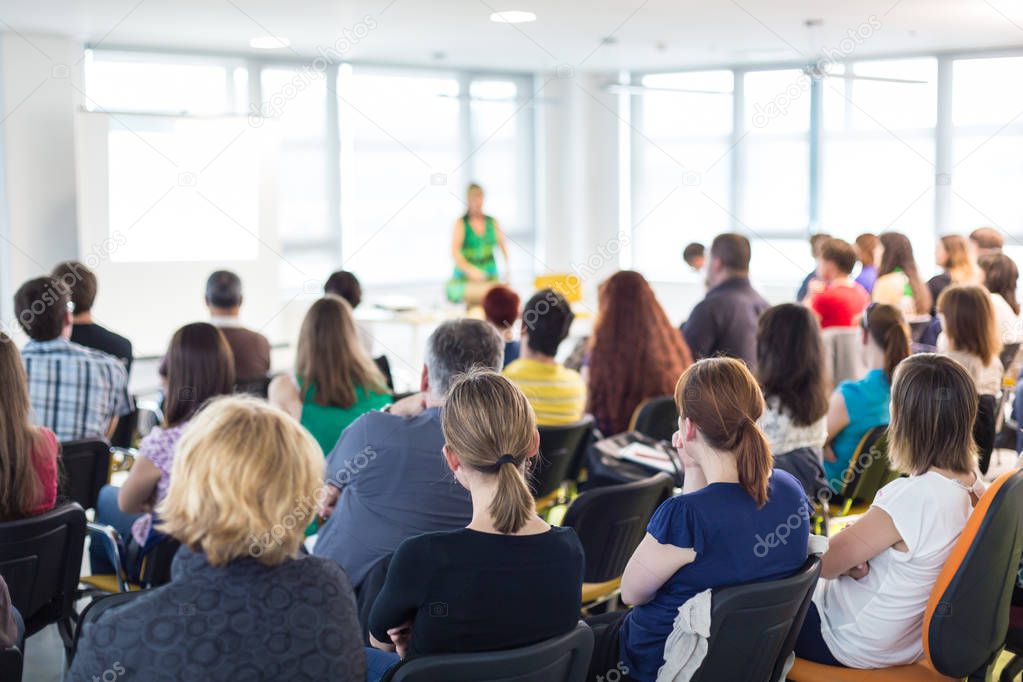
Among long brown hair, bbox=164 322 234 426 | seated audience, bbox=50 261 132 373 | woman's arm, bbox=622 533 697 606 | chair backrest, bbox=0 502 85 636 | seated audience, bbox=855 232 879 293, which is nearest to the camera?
woman's arm, bbox=622 533 697 606

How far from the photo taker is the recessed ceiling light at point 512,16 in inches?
275

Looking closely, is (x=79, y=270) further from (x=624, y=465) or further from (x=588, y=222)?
(x=588, y=222)

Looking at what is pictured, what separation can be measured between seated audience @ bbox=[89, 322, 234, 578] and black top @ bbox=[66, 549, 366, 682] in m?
1.56

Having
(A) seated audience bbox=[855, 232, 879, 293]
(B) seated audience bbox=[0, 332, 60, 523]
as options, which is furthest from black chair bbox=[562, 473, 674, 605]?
(A) seated audience bbox=[855, 232, 879, 293]

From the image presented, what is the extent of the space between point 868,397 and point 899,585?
Result: 5.22 feet

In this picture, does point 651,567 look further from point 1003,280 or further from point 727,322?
point 1003,280

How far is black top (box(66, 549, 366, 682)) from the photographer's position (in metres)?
1.67

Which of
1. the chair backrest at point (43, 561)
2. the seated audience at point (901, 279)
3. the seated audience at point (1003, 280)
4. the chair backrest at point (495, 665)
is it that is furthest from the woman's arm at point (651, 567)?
the seated audience at point (901, 279)

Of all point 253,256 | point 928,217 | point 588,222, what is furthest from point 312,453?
point 588,222

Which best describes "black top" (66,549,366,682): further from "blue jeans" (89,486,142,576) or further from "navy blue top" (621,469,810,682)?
"blue jeans" (89,486,142,576)

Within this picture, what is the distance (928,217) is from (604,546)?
782 centimetres

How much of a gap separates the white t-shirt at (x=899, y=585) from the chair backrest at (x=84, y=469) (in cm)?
219

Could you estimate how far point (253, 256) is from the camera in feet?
27.7

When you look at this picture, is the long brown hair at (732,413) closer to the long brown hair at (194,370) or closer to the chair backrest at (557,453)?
the chair backrest at (557,453)
